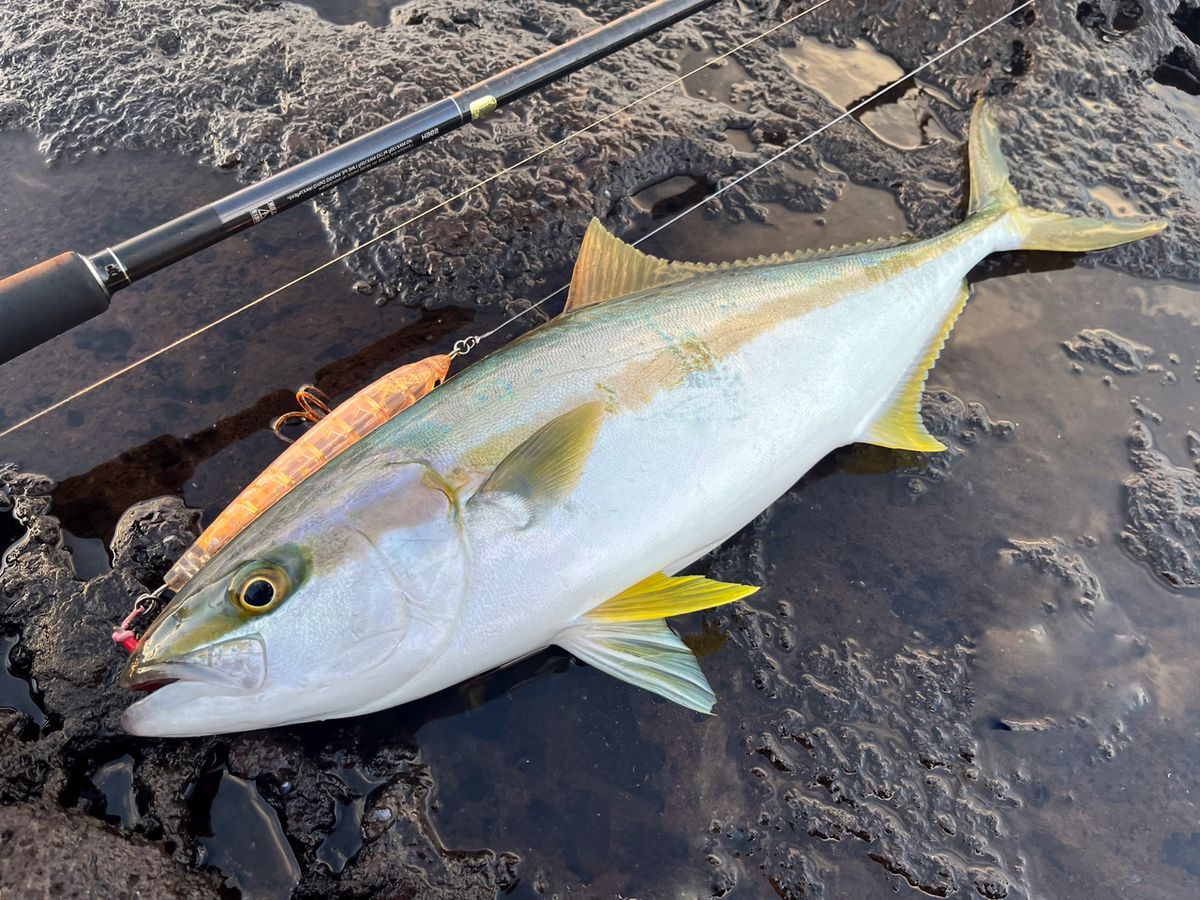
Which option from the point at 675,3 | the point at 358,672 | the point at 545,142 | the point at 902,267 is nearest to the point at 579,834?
the point at 358,672

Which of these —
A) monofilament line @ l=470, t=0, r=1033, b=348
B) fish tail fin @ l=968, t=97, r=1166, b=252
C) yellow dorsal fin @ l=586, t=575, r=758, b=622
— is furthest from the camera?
fish tail fin @ l=968, t=97, r=1166, b=252

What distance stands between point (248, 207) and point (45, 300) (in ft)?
1.62

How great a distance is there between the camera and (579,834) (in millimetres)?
1637

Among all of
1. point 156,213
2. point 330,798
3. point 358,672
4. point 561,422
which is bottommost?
point 330,798

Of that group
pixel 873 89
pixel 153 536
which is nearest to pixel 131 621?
pixel 153 536

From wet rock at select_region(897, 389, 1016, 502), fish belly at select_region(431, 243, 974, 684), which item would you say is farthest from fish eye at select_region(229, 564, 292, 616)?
wet rock at select_region(897, 389, 1016, 502)

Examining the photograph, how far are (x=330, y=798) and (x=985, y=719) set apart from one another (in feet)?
4.94

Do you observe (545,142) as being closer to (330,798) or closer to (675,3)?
(675,3)

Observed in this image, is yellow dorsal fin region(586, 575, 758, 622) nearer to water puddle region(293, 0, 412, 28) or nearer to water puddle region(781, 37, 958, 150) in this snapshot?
water puddle region(781, 37, 958, 150)

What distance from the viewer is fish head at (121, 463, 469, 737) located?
1377 millimetres

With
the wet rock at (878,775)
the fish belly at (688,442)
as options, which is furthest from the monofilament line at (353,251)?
the wet rock at (878,775)

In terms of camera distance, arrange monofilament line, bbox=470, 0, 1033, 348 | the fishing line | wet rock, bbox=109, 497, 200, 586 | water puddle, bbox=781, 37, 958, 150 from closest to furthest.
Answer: wet rock, bbox=109, 497, 200, 586, the fishing line, monofilament line, bbox=470, 0, 1033, 348, water puddle, bbox=781, 37, 958, 150

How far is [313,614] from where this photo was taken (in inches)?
55.1

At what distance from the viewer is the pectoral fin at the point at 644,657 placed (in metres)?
1.60
